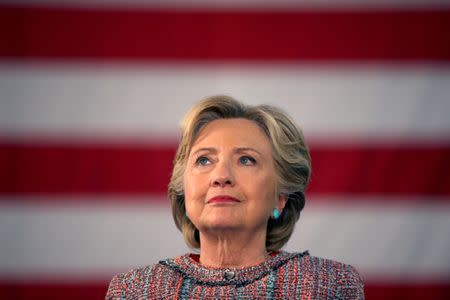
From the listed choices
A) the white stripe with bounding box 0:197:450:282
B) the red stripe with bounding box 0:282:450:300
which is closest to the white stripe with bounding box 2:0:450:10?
the white stripe with bounding box 0:197:450:282

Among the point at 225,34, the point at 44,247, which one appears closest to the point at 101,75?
the point at 225,34

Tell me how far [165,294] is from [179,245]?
3.05 ft

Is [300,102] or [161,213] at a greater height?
[300,102]

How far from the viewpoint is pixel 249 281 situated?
155 cm

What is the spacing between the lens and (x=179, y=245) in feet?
8.13

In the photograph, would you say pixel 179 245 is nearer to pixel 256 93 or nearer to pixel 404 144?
pixel 256 93

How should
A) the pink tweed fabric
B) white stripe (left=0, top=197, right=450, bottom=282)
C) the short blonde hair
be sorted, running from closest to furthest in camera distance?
1. the pink tweed fabric
2. the short blonde hair
3. white stripe (left=0, top=197, right=450, bottom=282)

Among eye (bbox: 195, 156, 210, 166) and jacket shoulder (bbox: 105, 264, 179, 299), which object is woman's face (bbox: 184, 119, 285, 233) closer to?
eye (bbox: 195, 156, 210, 166)

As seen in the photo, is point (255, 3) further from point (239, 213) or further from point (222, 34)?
point (239, 213)

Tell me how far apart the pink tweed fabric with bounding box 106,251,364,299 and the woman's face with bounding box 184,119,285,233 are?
9 cm

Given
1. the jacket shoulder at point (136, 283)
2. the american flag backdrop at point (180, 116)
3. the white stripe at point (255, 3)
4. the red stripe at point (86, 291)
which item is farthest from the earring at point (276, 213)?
the white stripe at point (255, 3)

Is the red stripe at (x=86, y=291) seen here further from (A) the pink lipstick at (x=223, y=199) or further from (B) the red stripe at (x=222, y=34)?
(A) the pink lipstick at (x=223, y=199)

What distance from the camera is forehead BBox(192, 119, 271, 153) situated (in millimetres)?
1589

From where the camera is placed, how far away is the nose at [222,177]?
153cm
